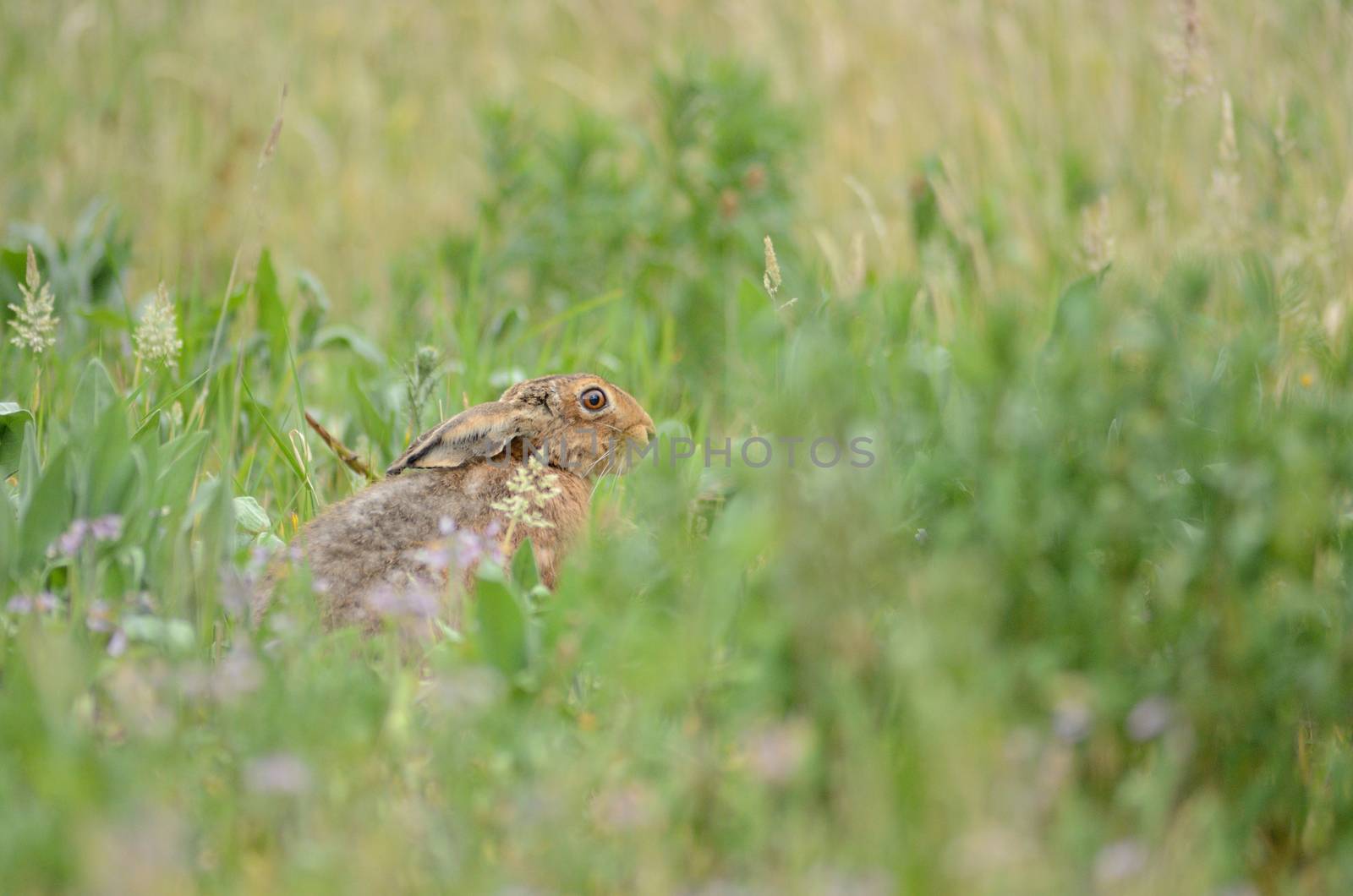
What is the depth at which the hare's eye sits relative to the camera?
425 cm

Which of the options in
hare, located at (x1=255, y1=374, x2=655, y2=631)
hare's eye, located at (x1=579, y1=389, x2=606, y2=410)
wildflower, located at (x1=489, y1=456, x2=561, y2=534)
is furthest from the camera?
hare's eye, located at (x1=579, y1=389, x2=606, y2=410)

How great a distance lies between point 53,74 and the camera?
7445 millimetres

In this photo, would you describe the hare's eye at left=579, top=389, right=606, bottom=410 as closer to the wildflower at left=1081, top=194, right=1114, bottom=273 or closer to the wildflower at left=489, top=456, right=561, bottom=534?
the wildflower at left=489, top=456, right=561, bottom=534

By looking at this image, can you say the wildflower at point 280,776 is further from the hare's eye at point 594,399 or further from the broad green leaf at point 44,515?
the hare's eye at point 594,399

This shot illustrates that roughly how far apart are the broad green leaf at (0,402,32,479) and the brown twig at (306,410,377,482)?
756mm

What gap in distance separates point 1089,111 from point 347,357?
12.7 feet

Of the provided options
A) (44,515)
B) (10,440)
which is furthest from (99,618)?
(10,440)

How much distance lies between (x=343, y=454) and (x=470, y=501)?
0.52m

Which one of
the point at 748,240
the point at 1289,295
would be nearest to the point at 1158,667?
the point at 1289,295

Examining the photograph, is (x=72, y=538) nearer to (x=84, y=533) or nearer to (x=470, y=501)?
(x=84, y=533)

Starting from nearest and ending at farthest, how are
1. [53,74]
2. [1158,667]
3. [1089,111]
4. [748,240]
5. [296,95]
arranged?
1. [1158,667]
2. [748,240]
3. [1089,111]
4. [53,74]
5. [296,95]

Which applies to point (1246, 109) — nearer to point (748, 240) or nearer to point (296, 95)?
point (748, 240)

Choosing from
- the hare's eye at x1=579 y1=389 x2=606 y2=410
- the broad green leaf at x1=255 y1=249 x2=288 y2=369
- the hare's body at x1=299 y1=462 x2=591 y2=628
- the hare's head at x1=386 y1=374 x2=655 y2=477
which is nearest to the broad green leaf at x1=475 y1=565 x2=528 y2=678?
the hare's body at x1=299 y1=462 x2=591 y2=628

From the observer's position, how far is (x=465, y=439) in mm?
3793
